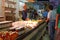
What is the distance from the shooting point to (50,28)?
809cm

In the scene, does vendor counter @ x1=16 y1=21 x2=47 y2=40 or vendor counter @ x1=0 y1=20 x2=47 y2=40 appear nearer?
vendor counter @ x1=0 y1=20 x2=47 y2=40

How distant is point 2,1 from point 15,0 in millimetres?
2028

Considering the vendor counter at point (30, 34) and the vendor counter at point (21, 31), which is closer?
the vendor counter at point (21, 31)

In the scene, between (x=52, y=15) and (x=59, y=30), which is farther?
(x=52, y=15)

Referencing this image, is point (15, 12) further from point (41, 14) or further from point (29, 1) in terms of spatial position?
point (41, 14)

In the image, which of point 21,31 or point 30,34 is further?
point 30,34

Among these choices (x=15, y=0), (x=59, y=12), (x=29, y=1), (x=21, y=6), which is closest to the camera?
(x=59, y=12)

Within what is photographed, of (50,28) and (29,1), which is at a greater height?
(29,1)

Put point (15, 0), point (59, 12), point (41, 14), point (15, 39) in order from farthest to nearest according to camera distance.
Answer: point (41, 14) < point (15, 0) < point (59, 12) < point (15, 39)

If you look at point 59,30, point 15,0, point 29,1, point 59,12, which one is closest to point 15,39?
point 59,30

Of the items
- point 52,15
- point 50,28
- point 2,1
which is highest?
point 2,1

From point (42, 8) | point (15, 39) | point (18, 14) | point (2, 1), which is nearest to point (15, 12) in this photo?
point (18, 14)

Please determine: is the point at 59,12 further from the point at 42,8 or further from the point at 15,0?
the point at 42,8

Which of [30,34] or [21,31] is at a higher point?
[21,31]
